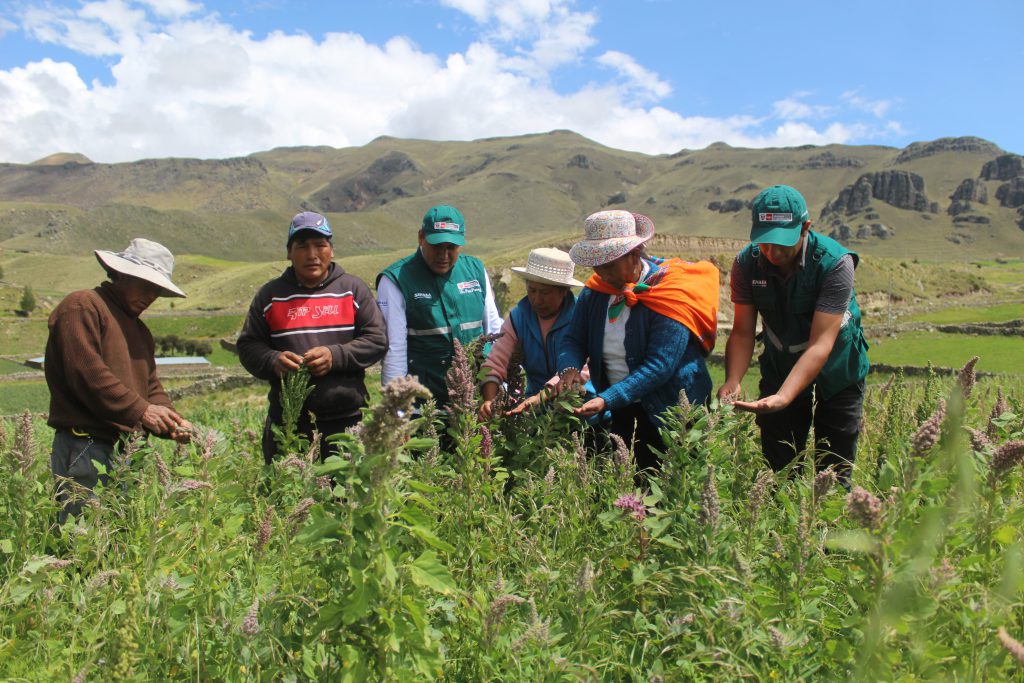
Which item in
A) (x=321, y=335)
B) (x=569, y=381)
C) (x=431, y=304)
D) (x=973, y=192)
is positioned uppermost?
(x=973, y=192)

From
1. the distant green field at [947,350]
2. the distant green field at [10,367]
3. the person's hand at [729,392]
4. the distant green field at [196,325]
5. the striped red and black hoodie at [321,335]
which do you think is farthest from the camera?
the distant green field at [196,325]

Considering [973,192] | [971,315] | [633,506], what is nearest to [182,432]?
[633,506]

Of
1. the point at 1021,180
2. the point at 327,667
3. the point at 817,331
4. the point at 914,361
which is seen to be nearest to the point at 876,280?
the point at 914,361

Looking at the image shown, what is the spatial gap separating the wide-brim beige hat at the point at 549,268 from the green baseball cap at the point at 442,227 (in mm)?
528

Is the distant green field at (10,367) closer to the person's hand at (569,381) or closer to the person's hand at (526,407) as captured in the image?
the person's hand at (526,407)

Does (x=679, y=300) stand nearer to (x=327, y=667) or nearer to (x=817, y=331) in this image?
(x=817, y=331)

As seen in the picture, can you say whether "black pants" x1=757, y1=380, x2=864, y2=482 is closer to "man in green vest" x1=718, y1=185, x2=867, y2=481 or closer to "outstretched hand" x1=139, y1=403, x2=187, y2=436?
"man in green vest" x1=718, y1=185, x2=867, y2=481

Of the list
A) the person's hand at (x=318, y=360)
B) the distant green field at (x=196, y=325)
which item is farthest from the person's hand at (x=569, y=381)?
the distant green field at (x=196, y=325)

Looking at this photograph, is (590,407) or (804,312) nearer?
(590,407)

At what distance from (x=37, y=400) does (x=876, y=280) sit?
48.4 m

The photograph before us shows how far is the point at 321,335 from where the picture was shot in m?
4.30

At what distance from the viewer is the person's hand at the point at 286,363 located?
3945 mm

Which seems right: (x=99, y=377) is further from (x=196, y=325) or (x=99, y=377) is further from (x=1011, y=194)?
(x=1011, y=194)

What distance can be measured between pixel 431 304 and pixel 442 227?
1.78 feet
